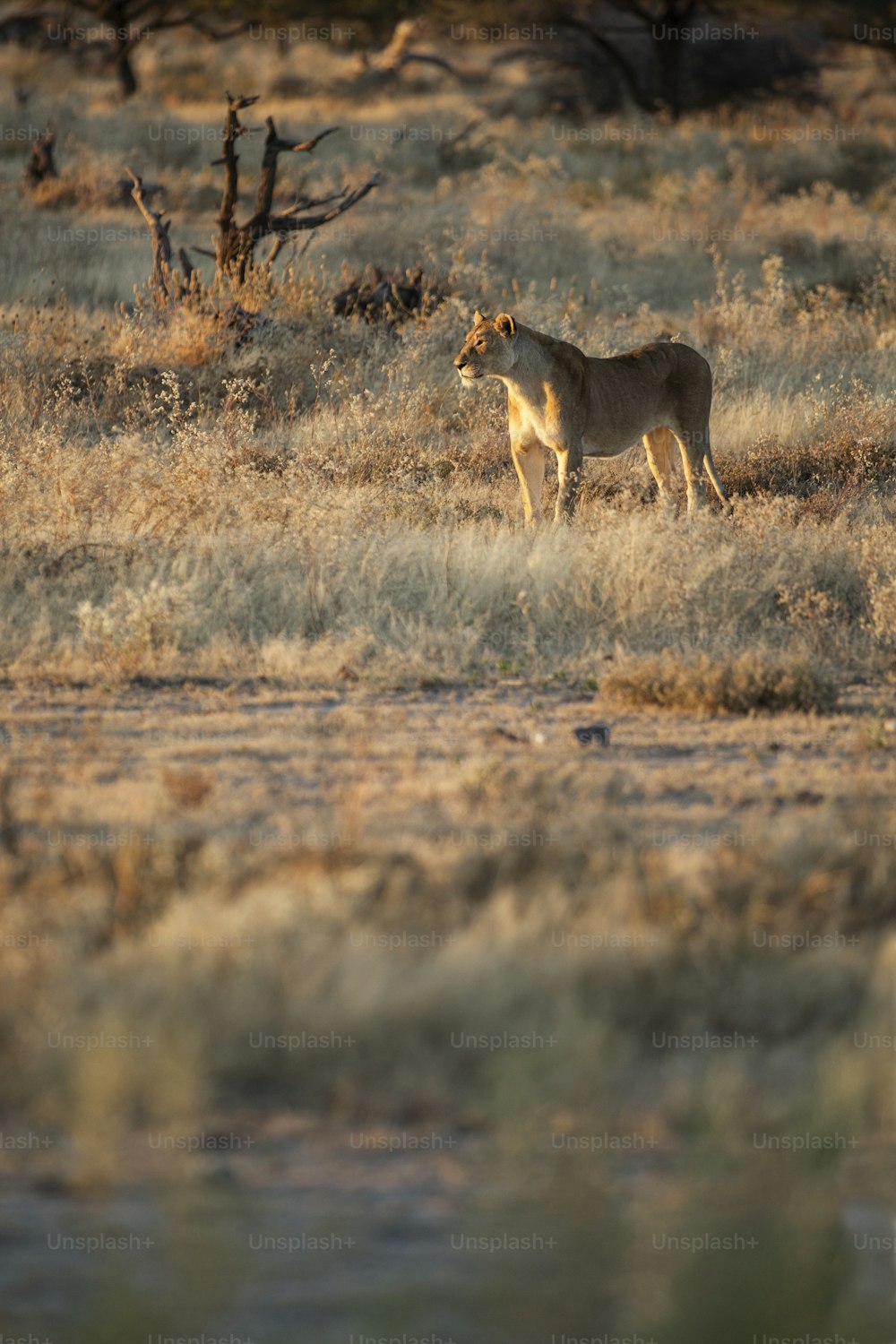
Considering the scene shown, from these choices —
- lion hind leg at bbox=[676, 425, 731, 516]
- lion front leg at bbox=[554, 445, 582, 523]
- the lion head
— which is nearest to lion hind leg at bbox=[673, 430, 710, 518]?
lion hind leg at bbox=[676, 425, 731, 516]

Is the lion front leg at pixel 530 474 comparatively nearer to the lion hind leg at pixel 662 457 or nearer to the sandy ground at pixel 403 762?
the lion hind leg at pixel 662 457

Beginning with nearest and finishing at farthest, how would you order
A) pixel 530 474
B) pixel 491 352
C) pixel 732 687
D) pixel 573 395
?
pixel 732 687, pixel 491 352, pixel 573 395, pixel 530 474

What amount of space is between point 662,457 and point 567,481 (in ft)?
4.93

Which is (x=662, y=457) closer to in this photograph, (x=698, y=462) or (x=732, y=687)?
(x=698, y=462)

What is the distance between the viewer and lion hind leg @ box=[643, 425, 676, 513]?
11523 mm

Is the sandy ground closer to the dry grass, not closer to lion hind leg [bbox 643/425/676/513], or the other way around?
the dry grass

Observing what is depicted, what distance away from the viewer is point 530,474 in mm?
10562

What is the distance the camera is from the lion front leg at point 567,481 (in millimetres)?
10352

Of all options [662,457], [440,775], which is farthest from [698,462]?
[440,775]

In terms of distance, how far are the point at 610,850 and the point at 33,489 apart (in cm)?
567

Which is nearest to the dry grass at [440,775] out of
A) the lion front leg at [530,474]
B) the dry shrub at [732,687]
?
the dry shrub at [732,687]

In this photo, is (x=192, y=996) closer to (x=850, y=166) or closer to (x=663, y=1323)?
(x=663, y=1323)

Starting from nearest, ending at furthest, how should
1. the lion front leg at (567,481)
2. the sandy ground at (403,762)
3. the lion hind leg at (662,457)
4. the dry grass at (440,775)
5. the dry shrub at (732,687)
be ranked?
1. the dry grass at (440,775)
2. the sandy ground at (403,762)
3. the dry shrub at (732,687)
4. the lion front leg at (567,481)
5. the lion hind leg at (662,457)

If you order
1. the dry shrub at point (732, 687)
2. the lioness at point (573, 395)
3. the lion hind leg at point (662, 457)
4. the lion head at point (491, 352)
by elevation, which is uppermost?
the lion head at point (491, 352)
